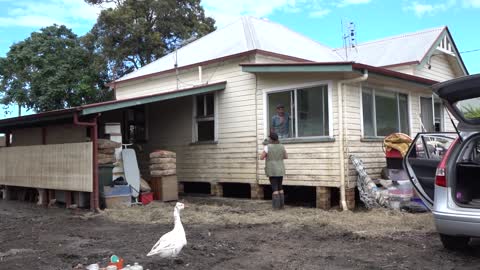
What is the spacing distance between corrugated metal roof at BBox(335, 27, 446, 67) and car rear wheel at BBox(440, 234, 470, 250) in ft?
34.7

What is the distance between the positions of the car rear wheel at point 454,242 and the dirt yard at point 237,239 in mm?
85

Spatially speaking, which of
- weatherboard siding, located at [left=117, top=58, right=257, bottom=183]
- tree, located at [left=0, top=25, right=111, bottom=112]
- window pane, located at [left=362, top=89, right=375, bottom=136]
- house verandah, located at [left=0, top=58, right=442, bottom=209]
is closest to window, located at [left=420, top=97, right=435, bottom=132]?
house verandah, located at [left=0, top=58, right=442, bottom=209]

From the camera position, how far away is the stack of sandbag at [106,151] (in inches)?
430

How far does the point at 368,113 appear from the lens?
11.2 meters

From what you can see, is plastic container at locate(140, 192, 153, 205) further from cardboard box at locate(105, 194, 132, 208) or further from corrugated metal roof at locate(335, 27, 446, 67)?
→ corrugated metal roof at locate(335, 27, 446, 67)

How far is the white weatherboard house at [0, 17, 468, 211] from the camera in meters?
10.5

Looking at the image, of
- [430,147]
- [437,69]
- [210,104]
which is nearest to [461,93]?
[430,147]

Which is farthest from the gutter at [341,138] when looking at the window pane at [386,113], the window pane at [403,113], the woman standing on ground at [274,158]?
→ the window pane at [403,113]

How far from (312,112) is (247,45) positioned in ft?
11.5

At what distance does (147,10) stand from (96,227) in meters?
22.3

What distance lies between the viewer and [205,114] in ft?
44.7

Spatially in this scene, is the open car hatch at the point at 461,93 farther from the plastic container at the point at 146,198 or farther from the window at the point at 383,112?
the plastic container at the point at 146,198

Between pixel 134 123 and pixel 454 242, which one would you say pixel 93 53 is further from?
pixel 454 242

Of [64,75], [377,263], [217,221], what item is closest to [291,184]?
[217,221]
